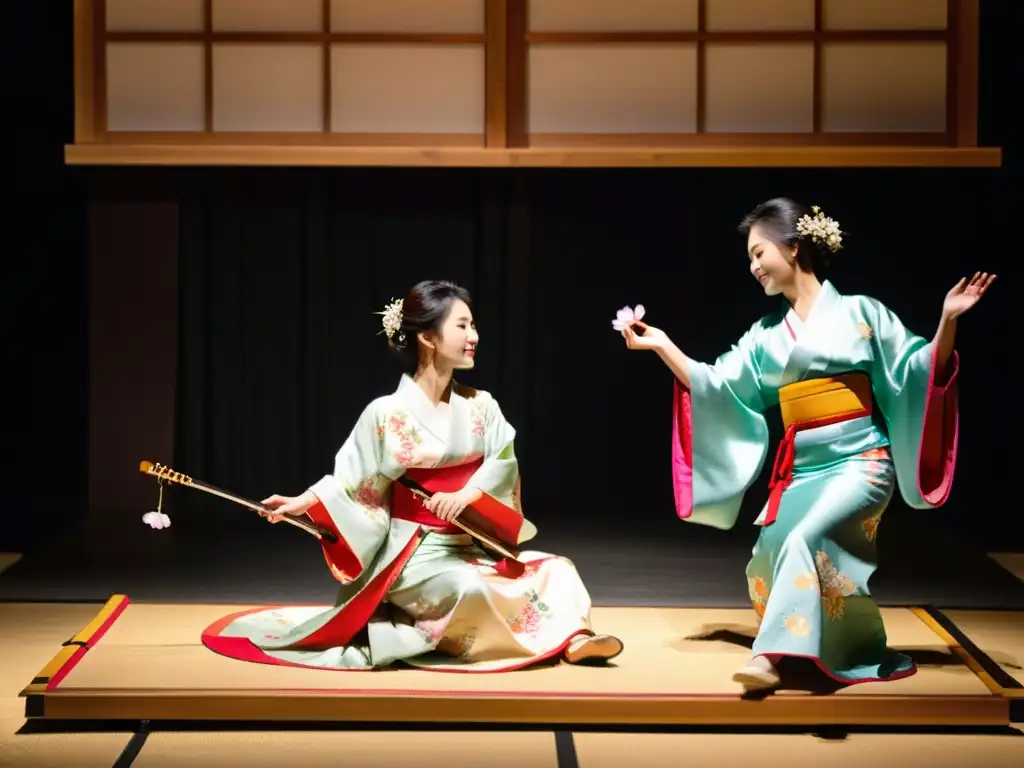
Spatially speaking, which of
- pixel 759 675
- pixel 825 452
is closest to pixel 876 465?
pixel 825 452

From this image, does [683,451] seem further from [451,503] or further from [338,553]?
[338,553]

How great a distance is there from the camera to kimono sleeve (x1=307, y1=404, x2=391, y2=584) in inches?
175

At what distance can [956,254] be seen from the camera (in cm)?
684

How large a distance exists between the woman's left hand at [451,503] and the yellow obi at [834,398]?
937mm

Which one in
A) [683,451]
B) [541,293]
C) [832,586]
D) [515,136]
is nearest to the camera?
[832,586]

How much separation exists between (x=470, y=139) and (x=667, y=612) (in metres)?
2.37

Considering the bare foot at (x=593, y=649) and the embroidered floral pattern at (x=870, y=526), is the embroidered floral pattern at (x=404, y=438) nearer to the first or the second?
the bare foot at (x=593, y=649)

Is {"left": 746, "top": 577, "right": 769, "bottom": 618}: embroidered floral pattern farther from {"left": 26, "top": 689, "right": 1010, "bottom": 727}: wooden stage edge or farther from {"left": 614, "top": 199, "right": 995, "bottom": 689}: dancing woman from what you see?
{"left": 26, "top": 689, "right": 1010, "bottom": 727}: wooden stage edge

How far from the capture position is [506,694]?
402 cm

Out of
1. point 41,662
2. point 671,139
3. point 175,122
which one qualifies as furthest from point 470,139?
point 41,662

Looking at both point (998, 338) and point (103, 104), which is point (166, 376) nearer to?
point (103, 104)

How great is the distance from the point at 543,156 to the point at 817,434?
2320 mm

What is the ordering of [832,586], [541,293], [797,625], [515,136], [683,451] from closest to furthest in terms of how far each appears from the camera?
1. [797,625]
2. [832,586]
3. [683,451]
4. [515,136]
5. [541,293]

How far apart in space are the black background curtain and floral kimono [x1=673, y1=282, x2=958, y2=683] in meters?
2.27
